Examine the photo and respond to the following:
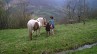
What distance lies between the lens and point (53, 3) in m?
113

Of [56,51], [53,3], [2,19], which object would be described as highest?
[53,3]

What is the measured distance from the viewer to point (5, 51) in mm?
16922

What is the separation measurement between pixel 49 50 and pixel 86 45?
4498 mm

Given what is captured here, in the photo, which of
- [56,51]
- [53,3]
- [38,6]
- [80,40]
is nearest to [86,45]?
[80,40]

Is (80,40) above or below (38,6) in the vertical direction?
below

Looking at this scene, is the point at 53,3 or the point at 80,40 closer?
the point at 80,40

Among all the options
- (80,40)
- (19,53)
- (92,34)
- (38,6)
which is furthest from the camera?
(38,6)

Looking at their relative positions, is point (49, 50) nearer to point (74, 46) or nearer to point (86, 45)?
point (74, 46)

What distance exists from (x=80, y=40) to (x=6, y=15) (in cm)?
2394

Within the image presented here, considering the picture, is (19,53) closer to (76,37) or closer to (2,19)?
(76,37)

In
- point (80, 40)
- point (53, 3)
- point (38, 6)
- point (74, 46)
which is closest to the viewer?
point (74, 46)

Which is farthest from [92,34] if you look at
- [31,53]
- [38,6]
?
[38,6]

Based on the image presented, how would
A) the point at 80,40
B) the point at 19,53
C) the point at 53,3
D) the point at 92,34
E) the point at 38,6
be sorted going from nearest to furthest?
1. the point at 19,53
2. the point at 80,40
3. the point at 92,34
4. the point at 38,6
5. the point at 53,3

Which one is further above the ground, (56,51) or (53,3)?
(53,3)
